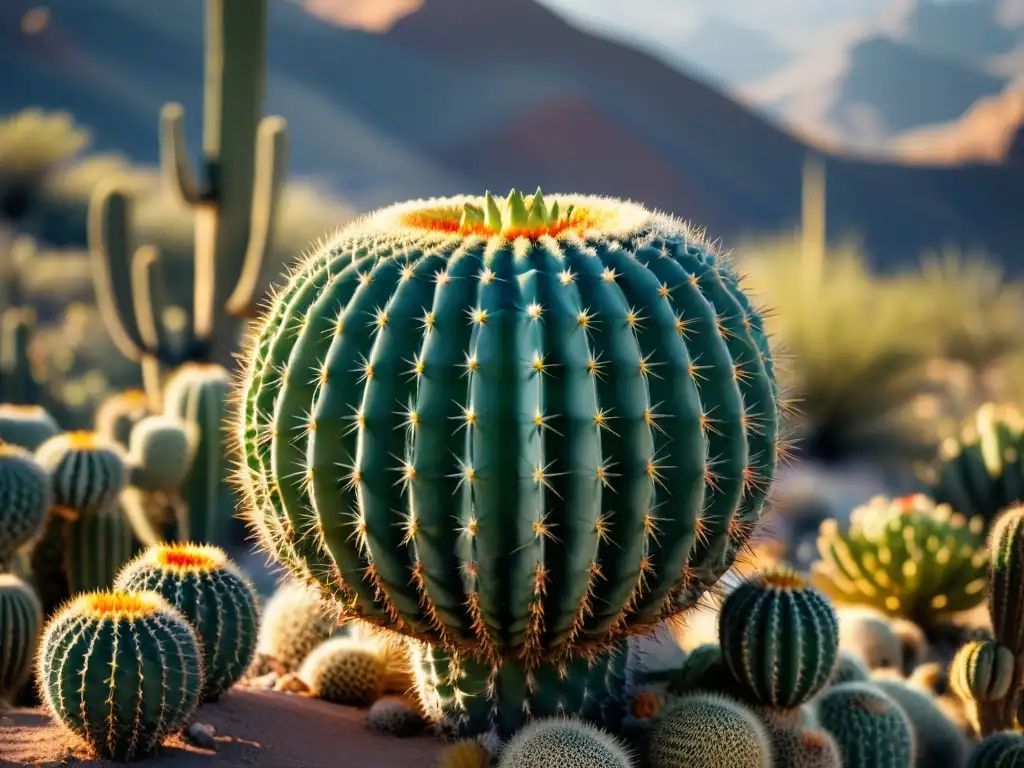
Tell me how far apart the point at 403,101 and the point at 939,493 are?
40.1m

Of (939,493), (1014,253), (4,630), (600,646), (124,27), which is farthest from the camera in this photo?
(124,27)

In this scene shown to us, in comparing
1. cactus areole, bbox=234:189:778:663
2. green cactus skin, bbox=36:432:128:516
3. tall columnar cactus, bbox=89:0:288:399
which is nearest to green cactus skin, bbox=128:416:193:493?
green cactus skin, bbox=36:432:128:516

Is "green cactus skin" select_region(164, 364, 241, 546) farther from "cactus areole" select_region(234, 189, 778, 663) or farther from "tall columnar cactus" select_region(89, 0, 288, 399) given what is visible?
"cactus areole" select_region(234, 189, 778, 663)

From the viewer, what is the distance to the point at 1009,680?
466 centimetres

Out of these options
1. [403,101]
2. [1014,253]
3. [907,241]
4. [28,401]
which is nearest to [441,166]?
[403,101]

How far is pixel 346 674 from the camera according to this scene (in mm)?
4727

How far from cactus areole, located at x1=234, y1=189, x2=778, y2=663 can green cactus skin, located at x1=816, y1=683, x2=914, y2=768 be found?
0.93 metres

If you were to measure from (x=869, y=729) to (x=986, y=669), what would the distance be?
53 centimetres

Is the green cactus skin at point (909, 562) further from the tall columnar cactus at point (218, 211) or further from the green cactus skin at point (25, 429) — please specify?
the tall columnar cactus at point (218, 211)

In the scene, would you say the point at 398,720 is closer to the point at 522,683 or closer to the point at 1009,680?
the point at 522,683

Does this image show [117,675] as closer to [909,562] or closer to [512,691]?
[512,691]

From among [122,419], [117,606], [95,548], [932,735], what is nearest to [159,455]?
[95,548]

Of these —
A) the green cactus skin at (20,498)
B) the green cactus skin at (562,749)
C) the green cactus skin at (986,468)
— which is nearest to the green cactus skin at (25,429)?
the green cactus skin at (20,498)

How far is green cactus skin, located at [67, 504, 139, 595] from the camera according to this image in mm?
5785
